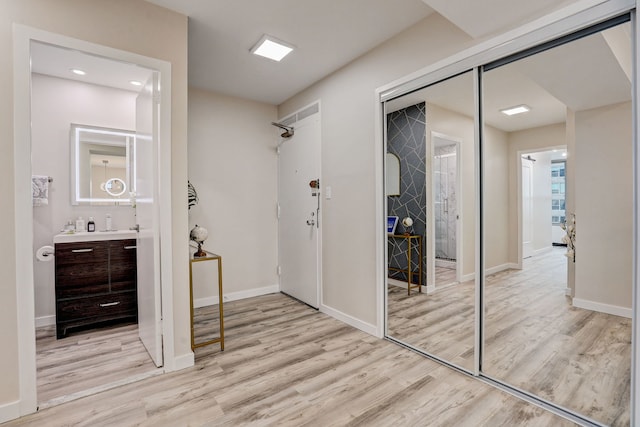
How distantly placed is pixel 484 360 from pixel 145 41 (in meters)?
3.31

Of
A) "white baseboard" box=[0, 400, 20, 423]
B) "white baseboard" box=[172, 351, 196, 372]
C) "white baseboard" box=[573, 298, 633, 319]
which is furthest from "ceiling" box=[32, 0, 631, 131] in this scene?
"white baseboard" box=[172, 351, 196, 372]

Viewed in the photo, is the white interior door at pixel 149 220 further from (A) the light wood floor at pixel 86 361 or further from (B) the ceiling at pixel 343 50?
(B) the ceiling at pixel 343 50

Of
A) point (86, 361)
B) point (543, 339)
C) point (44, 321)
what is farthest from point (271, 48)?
point (44, 321)

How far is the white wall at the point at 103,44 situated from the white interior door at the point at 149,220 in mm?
121

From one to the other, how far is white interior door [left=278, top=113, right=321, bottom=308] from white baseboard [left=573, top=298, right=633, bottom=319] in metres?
2.30

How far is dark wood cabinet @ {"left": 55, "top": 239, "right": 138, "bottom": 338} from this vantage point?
280cm

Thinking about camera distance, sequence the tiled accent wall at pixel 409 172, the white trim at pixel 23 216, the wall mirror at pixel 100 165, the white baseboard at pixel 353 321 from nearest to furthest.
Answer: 1. the white trim at pixel 23 216
2. the white baseboard at pixel 353 321
3. the tiled accent wall at pixel 409 172
4. the wall mirror at pixel 100 165

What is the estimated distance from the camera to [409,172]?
3076 millimetres

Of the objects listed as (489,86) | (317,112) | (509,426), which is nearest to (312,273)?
(317,112)

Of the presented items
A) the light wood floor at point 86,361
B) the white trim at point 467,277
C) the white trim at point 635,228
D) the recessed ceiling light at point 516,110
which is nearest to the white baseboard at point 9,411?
the light wood floor at point 86,361

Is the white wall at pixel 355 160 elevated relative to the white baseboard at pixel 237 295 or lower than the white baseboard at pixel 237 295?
elevated

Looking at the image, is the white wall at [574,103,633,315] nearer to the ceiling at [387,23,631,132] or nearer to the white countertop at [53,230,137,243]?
the ceiling at [387,23,631,132]

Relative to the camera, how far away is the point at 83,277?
114 inches

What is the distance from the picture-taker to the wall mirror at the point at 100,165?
326 cm
